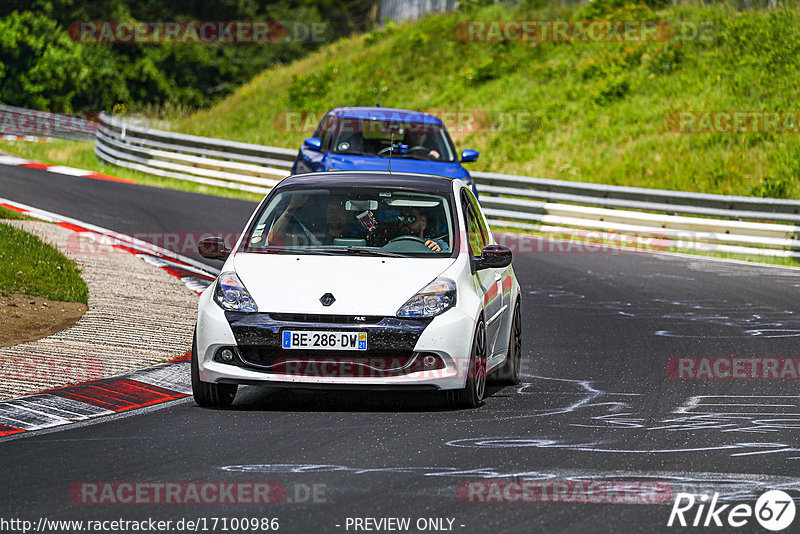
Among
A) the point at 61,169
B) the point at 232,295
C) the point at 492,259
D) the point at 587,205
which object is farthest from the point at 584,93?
the point at 232,295

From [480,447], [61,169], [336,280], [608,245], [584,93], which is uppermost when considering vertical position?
[584,93]

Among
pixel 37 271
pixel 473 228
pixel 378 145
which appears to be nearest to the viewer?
pixel 473 228

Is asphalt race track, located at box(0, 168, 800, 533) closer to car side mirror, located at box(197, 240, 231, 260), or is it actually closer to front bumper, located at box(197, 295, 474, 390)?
front bumper, located at box(197, 295, 474, 390)

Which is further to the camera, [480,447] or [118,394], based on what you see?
[118,394]

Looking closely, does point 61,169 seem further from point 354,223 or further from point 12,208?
point 354,223

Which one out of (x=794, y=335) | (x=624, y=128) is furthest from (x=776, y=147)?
(x=794, y=335)

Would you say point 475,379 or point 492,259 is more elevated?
point 492,259

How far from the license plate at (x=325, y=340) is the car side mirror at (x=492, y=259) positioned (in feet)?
4.04

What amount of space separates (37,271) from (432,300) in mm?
6428

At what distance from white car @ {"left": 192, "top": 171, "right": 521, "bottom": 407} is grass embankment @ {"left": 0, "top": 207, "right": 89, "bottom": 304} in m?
4.13

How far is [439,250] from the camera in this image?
29.5 ft

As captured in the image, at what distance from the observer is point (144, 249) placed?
17.0 meters

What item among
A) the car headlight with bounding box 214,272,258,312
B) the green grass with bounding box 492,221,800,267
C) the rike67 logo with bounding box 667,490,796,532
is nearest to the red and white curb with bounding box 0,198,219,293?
the car headlight with bounding box 214,272,258,312

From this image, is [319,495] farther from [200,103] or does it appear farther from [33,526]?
[200,103]
